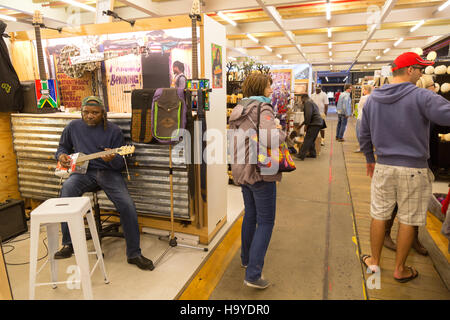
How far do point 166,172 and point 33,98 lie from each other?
1.96m

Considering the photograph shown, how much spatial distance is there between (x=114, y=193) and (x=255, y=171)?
143 centimetres

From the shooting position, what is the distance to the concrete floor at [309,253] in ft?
7.84

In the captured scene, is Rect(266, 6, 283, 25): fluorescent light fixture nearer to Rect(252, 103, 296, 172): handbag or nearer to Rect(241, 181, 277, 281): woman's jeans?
Rect(252, 103, 296, 172): handbag

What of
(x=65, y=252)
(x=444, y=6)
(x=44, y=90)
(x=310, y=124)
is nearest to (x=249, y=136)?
(x=65, y=252)

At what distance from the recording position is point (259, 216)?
231 cm

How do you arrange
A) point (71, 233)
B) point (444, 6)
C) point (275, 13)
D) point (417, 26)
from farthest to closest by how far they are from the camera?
point (417, 26), point (275, 13), point (444, 6), point (71, 233)

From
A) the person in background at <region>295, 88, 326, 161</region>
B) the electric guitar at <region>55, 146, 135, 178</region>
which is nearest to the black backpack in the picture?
the electric guitar at <region>55, 146, 135, 178</region>

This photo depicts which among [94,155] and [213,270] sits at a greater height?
Answer: [94,155]

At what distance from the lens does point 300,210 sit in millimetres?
4016

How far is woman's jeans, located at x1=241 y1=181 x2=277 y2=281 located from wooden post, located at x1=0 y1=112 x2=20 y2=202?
322 cm

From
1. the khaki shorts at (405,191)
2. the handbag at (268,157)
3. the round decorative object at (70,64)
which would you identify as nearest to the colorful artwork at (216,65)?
the handbag at (268,157)

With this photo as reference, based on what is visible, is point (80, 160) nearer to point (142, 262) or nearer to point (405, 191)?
point (142, 262)

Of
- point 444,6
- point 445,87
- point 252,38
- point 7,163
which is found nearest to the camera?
point 7,163

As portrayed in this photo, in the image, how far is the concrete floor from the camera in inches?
94.0
